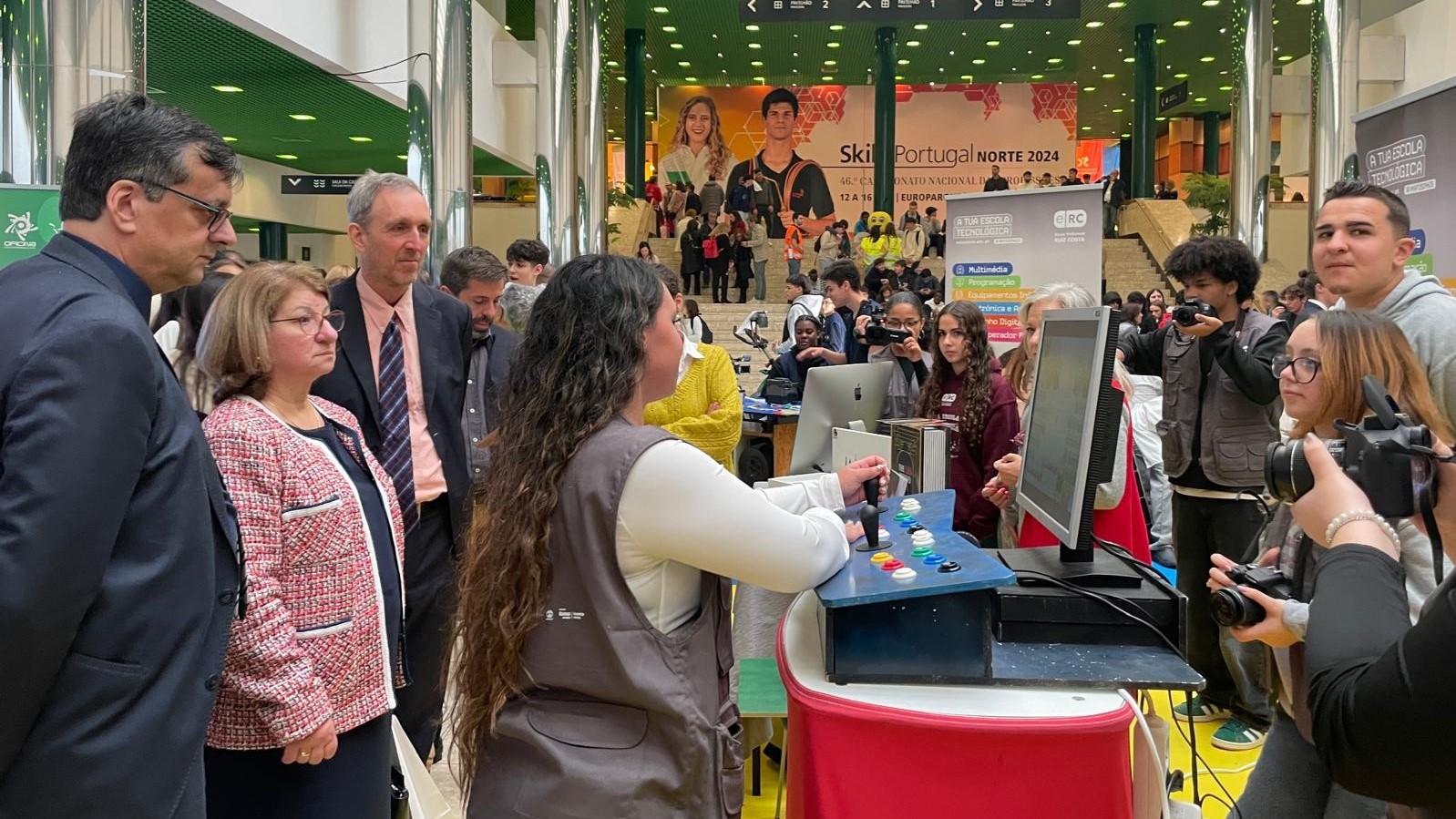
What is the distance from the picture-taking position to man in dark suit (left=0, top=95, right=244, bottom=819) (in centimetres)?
135

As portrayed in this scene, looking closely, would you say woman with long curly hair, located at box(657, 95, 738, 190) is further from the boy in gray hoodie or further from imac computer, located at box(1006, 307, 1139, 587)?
imac computer, located at box(1006, 307, 1139, 587)

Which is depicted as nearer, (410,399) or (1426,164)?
(410,399)

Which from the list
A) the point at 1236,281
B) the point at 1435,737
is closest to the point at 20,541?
the point at 1435,737

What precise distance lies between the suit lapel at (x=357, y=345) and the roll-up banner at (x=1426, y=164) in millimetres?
4254

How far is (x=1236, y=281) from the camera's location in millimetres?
3934

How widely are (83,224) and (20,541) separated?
472 millimetres

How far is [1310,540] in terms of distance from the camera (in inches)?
79.3

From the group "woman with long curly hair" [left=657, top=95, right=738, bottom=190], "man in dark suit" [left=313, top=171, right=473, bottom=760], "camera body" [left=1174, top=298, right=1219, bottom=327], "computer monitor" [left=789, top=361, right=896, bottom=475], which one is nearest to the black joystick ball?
"man in dark suit" [left=313, top=171, right=473, bottom=760]

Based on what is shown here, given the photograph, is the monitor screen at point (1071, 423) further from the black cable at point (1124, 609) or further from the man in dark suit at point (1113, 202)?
the man in dark suit at point (1113, 202)

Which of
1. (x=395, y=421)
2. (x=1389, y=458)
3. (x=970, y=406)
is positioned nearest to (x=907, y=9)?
(x=970, y=406)

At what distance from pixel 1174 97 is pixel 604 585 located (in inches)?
984

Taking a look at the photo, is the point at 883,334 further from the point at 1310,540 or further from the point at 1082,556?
the point at 1310,540

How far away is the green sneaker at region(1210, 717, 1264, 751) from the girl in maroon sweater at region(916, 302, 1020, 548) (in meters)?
0.96

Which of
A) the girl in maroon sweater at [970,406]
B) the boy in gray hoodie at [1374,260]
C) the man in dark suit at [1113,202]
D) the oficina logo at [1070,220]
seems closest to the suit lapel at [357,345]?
the girl in maroon sweater at [970,406]
